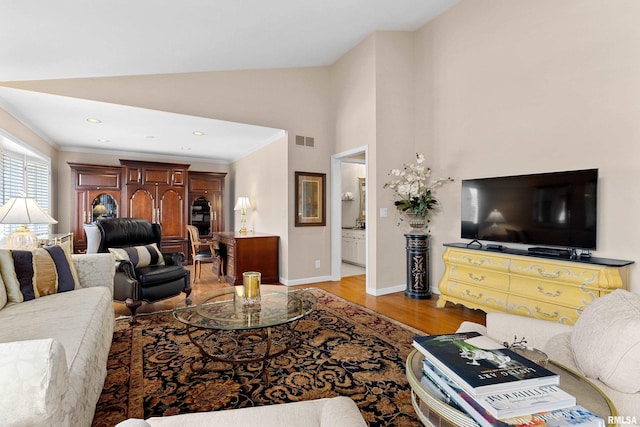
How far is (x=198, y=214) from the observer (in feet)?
23.0

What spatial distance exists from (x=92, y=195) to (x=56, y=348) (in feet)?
19.8

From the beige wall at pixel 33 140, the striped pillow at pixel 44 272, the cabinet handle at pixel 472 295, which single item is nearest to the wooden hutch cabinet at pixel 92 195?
the beige wall at pixel 33 140

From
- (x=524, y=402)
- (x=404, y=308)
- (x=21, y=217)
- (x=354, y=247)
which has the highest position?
(x=21, y=217)

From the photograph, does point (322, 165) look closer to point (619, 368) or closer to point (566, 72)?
point (566, 72)

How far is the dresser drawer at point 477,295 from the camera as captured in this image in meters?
3.16

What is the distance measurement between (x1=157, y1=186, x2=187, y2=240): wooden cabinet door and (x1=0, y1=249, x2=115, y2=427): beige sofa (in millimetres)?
3862

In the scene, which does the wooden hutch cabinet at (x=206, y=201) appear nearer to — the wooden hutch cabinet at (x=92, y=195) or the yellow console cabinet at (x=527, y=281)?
the wooden hutch cabinet at (x=92, y=195)

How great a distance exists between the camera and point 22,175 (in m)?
4.41

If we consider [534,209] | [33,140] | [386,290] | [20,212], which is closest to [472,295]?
[534,209]

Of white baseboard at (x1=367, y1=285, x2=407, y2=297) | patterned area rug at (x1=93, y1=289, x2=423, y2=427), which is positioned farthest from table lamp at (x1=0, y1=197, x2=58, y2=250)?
white baseboard at (x1=367, y1=285, x2=407, y2=297)

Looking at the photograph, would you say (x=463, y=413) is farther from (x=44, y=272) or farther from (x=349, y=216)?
(x=349, y=216)

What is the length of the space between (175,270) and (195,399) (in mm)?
1987

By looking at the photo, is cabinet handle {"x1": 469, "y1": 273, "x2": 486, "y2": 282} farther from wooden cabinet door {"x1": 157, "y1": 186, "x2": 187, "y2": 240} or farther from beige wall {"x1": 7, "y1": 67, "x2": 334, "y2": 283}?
wooden cabinet door {"x1": 157, "y1": 186, "x2": 187, "y2": 240}

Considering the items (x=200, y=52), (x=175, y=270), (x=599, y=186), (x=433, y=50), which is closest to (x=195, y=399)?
(x=175, y=270)
